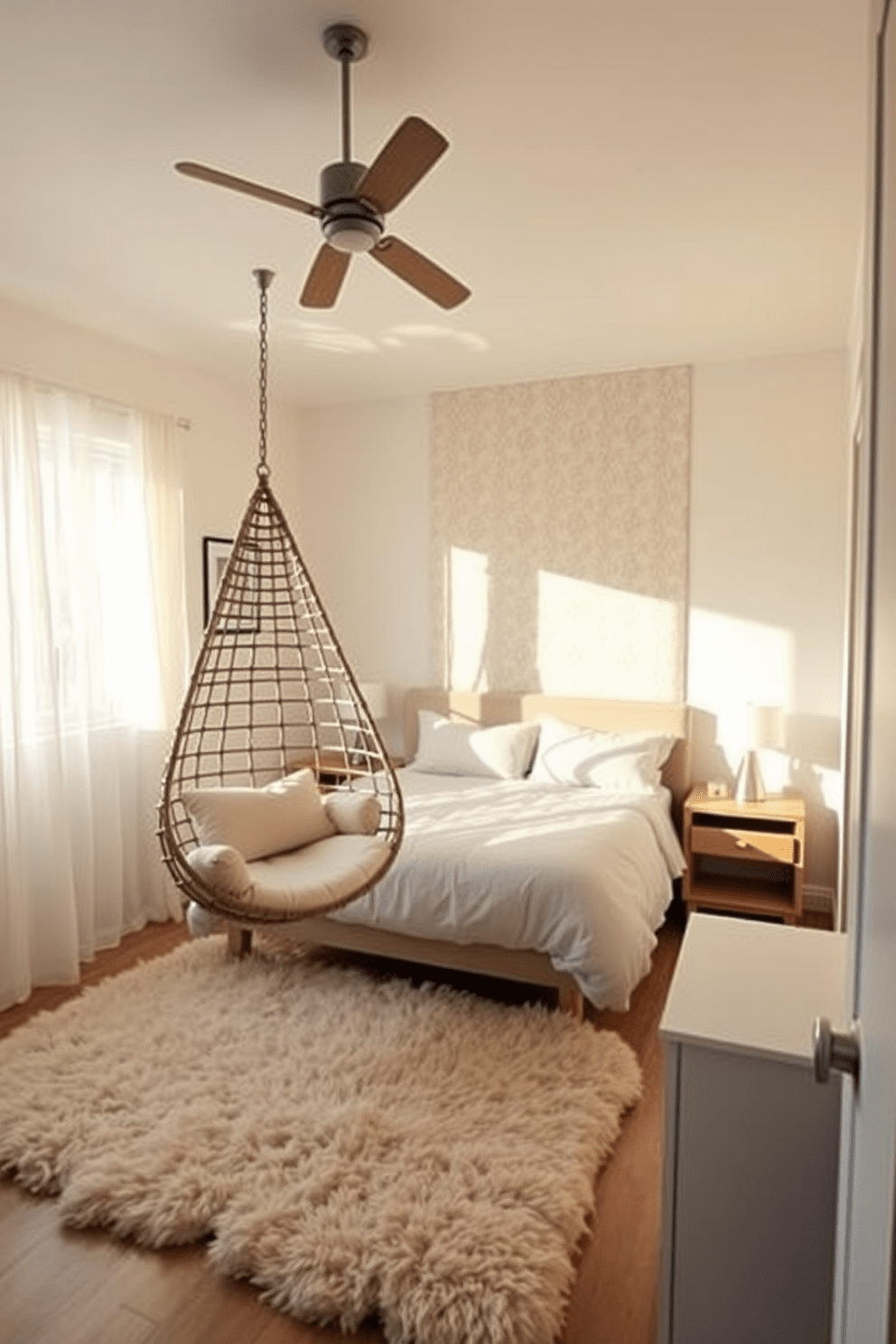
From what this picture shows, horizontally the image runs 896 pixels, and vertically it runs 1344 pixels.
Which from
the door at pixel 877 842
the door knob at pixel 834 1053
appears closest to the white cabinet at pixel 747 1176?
the door at pixel 877 842

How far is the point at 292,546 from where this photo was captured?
2.87 meters

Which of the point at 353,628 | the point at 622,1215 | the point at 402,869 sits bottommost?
the point at 622,1215

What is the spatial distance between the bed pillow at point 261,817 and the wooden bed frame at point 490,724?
313 millimetres

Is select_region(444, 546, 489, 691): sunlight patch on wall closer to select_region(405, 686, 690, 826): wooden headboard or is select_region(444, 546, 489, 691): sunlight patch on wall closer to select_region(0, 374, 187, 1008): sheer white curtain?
select_region(405, 686, 690, 826): wooden headboard

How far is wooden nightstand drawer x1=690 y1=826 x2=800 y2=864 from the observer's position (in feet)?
11.9

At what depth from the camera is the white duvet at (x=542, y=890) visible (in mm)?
2666

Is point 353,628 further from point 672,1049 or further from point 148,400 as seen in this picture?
point 672,1049

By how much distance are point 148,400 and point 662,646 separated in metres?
2.81

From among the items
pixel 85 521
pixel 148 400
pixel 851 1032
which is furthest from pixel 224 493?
pixel 851 1032

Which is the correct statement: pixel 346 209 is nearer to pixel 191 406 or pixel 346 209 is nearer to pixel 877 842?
pixel 877 842

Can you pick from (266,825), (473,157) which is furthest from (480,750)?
(473,157)

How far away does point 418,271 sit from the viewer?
2102mm

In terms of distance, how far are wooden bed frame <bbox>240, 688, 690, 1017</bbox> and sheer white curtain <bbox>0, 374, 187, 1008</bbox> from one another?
76cm

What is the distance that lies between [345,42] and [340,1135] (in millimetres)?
2619
